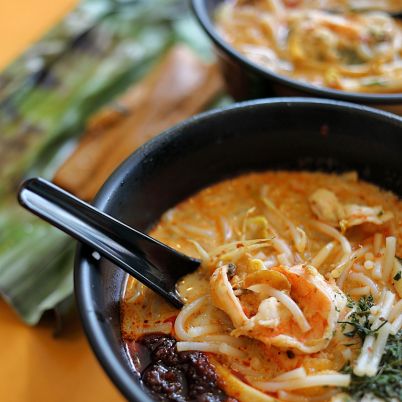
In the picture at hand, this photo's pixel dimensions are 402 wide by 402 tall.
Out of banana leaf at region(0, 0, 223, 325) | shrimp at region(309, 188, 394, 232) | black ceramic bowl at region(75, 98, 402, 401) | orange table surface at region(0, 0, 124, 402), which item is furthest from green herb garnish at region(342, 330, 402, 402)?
banana leaf at region(0, 0, 223, 325)

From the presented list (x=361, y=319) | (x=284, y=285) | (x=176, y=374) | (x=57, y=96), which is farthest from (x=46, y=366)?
(x=57, y=96)

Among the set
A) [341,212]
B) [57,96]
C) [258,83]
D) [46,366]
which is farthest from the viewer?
[57,96]

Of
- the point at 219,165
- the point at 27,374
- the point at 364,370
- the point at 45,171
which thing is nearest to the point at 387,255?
the point at 364,370

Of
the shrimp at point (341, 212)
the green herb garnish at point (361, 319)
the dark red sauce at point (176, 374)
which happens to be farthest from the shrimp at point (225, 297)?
the shrimp at point (341, 212)

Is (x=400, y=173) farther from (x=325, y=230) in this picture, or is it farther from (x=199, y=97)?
(x=199, y=97)

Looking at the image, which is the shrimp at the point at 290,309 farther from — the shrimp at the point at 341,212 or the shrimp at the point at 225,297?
the shrimp at the point at 341,212

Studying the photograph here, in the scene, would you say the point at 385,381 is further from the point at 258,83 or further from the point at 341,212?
the point at 258,83
